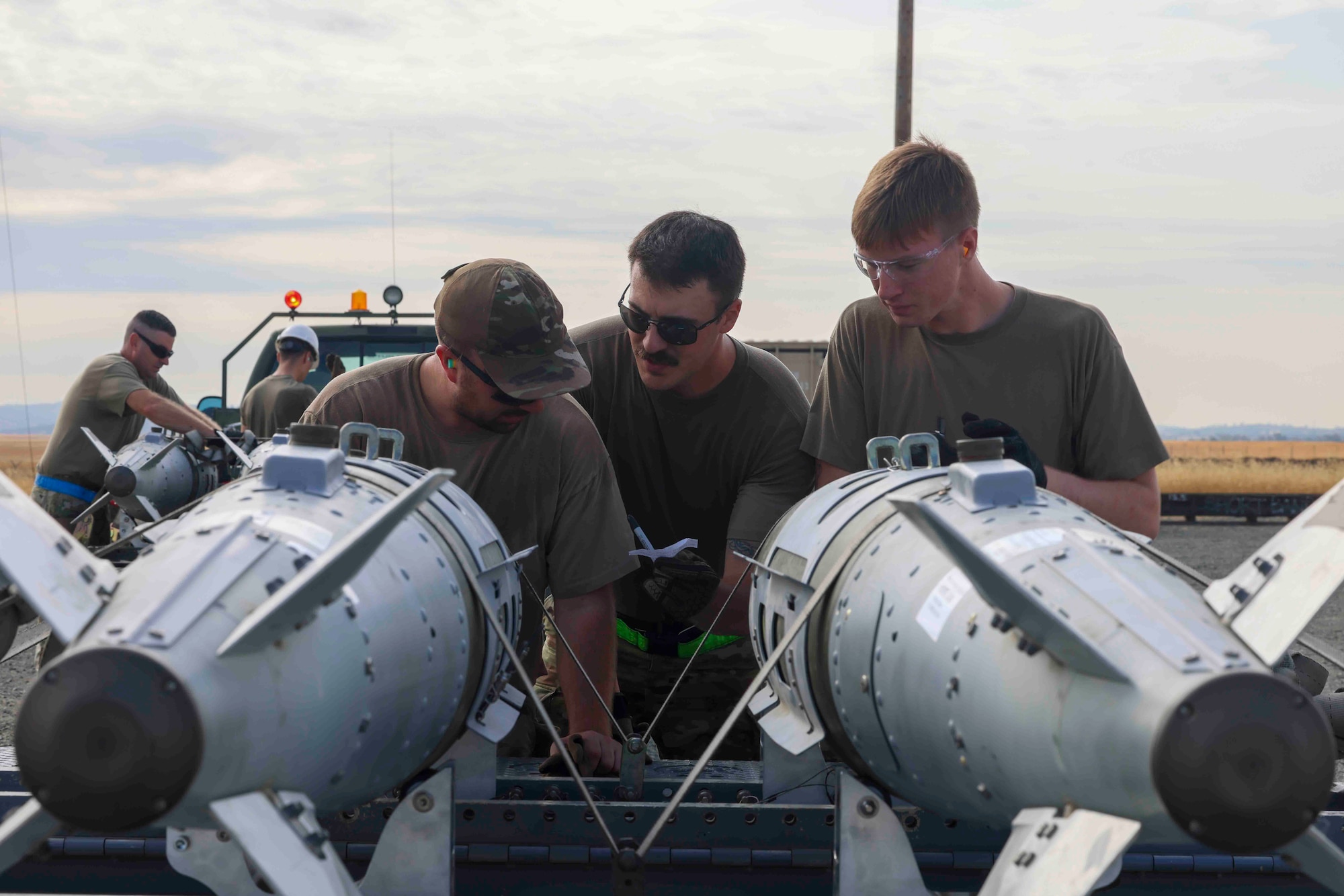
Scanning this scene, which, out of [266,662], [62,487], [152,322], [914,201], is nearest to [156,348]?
[152,322]

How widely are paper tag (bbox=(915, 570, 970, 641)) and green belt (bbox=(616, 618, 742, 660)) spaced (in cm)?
273

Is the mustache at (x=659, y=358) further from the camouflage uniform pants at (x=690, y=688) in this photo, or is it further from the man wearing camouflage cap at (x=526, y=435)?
the camouflage uniform pants at (x=690, y=688)

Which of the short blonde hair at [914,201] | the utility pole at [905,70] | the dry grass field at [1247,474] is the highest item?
the utility pole at [905,70]

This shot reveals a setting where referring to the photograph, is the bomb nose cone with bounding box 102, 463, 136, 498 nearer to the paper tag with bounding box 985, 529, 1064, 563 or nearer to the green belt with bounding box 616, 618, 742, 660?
the green belt with bounding box 616, 618, 742, 660

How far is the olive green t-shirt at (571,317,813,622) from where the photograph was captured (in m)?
4.48

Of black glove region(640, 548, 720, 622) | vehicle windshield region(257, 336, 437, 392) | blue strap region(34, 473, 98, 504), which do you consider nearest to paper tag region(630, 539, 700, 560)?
black glove region(640, 548, 720, 622)

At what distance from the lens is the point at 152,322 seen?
380 inches

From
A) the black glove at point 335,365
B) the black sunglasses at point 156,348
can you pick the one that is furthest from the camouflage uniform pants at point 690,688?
the black sunglasses at point 156,348

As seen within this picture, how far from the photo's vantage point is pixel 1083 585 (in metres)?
1.99

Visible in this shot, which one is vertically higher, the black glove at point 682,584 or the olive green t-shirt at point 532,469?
the olive green t-shirt at point 532,469

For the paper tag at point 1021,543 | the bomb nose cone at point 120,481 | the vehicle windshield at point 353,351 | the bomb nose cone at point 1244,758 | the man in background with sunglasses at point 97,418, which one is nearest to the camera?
the bomb nose cone at point 1244,758

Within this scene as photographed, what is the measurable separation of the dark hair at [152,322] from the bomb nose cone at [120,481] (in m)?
1.52

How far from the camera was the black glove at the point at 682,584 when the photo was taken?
4.10 metres

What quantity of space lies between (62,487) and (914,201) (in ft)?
25.8
